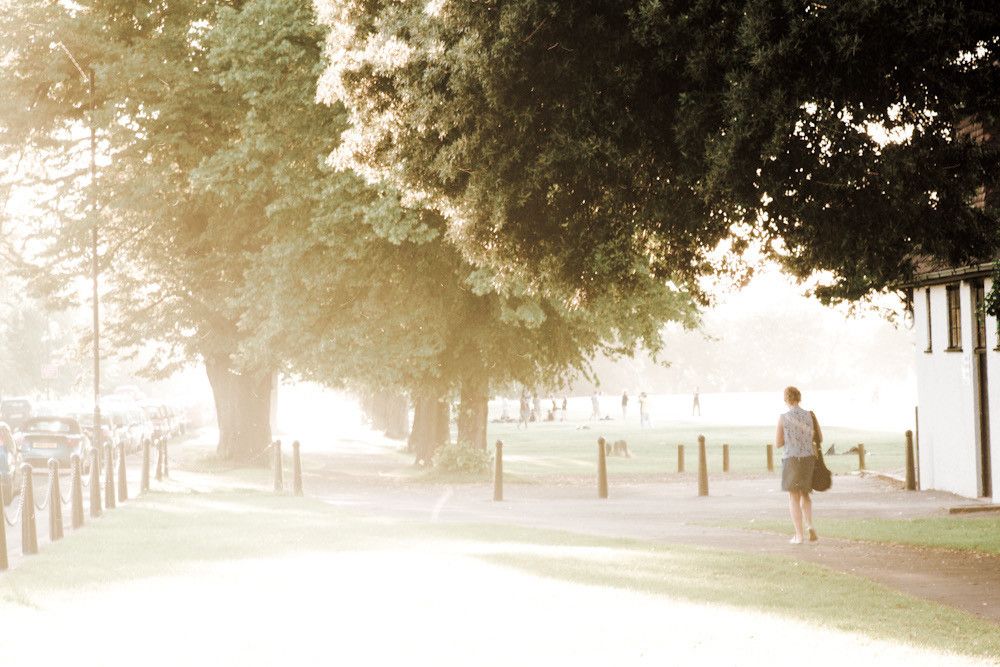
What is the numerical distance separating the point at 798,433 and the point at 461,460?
49.6 ft

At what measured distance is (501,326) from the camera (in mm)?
29875

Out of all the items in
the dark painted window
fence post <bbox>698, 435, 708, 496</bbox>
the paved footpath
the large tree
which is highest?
the large tree

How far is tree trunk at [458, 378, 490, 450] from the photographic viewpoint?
31.8 metres

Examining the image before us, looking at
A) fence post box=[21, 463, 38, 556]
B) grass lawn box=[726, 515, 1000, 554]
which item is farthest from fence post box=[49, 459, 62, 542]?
grass lawn box=[726, 515, 1000, 554]

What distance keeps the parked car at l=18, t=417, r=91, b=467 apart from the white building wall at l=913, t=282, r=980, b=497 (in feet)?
64.7

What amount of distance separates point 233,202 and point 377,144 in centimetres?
1535

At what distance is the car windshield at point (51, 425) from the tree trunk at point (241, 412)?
4.53 m

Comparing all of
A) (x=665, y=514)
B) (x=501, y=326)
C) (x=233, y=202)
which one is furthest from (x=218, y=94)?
(x=665, y=514)

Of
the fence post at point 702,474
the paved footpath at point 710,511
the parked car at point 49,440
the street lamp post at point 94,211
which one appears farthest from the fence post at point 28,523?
the parked car at point 49,440

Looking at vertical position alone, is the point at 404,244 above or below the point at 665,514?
above

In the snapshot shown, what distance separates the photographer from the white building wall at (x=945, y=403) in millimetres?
23750

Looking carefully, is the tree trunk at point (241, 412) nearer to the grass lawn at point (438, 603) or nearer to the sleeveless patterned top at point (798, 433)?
the grass lawn at point (438, 603)

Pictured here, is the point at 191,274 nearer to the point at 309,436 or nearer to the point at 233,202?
the point at 233,202

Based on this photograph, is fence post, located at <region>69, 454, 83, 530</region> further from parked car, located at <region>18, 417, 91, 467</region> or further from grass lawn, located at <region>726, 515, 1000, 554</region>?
parked car, located at <region>18, 417, 91, 467</region>
